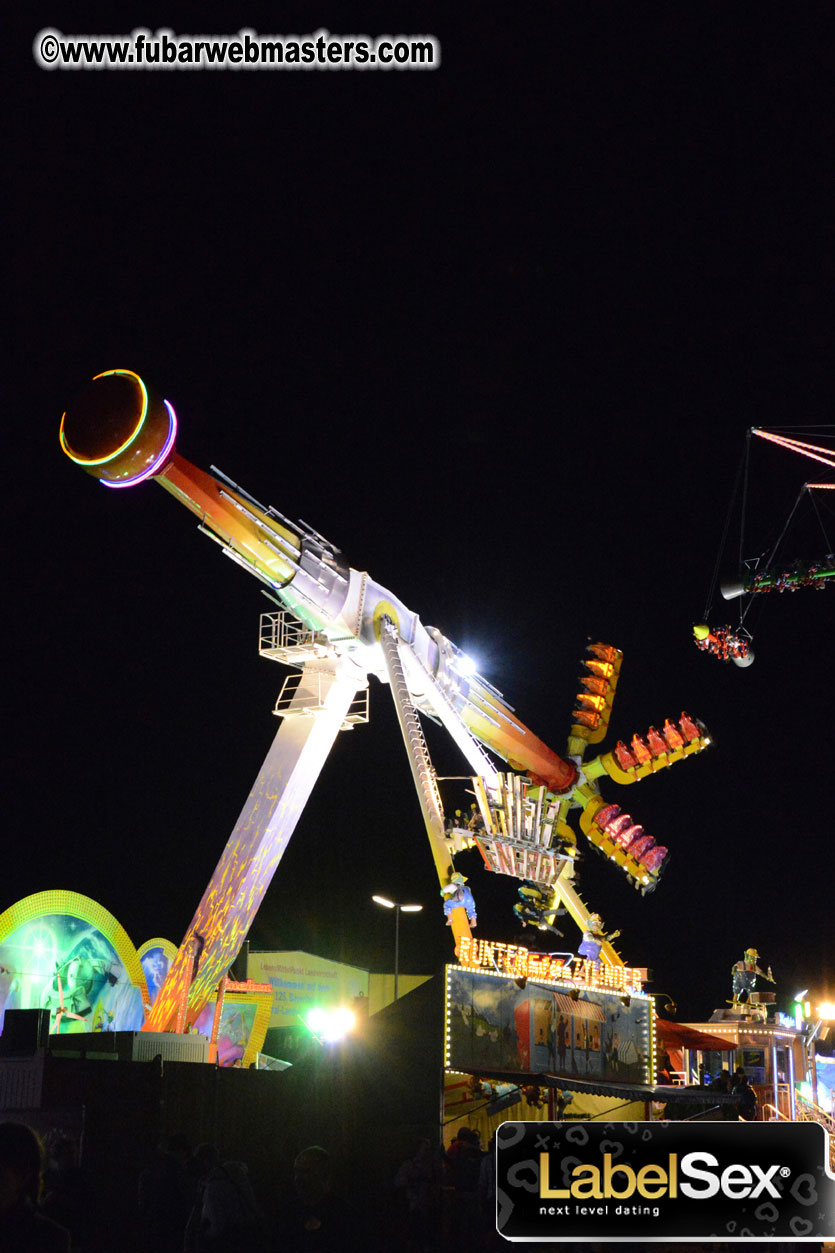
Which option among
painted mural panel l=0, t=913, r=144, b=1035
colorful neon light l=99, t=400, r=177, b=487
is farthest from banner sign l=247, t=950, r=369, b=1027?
colorful neon light l=99, t=400, r=177, b=487

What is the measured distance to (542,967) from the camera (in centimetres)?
2395

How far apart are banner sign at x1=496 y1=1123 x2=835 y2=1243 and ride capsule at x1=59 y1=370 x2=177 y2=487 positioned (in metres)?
14.4

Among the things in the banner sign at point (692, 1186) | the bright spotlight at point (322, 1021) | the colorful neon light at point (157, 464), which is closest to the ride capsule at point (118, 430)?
the colorful neon light at point (157, 464)

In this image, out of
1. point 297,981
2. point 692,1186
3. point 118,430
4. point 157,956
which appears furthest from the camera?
point 297,981

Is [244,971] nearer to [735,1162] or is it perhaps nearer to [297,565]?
[297,565]

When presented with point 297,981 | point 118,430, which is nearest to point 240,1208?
point 118,430

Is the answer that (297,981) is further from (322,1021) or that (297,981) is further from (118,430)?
(118,430)

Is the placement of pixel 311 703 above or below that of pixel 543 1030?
above

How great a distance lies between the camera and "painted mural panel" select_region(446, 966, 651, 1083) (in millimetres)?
20500

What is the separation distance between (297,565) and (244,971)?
17.5 meters

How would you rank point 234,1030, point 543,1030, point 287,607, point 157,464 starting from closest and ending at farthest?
point 157,464, point 287,607, point 543,1030, point 234,1030

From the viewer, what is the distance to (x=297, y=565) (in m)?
22.3

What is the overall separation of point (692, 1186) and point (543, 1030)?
17.5 m

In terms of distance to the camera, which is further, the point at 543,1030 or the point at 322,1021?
the point at 322,1021
